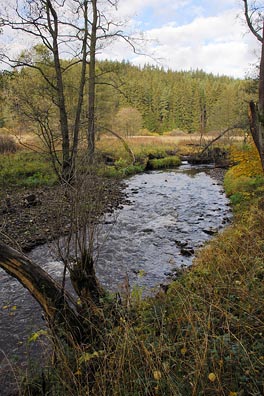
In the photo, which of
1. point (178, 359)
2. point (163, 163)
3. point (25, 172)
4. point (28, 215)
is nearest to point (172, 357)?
point (178, 359)

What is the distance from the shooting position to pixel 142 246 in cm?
773

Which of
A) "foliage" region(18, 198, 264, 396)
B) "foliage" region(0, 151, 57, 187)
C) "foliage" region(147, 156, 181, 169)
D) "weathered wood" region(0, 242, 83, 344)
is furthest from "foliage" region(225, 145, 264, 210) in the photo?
"foliage" region(147, 156, 181, 169)

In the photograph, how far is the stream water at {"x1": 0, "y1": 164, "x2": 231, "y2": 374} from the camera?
4.60 metres

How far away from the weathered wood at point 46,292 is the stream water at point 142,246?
0.89 metres

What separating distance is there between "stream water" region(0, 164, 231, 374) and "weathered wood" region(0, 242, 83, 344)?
89 centimetres

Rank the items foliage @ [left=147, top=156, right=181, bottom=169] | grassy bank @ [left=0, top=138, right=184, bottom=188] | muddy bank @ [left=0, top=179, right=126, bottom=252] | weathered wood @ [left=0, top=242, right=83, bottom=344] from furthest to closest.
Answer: foliage @ [left=147, top=156, right=181, bottom=169]
grassy bank @ [left=0, top=138, right=184, bottom=188]
muddy bank @ [left=0, top=179, right=126, bottom=252]
weathered wood @ [left=0, top=242, right=83, bottom=344]

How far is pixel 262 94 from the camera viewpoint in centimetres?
871

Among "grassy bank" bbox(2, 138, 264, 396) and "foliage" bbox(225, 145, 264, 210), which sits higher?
"foliage" bbox(225, 145, 264, 210)

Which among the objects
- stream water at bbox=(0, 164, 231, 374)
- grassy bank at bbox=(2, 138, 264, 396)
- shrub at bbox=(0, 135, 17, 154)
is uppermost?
shrub at bbox=(0, 135, 17, 154)

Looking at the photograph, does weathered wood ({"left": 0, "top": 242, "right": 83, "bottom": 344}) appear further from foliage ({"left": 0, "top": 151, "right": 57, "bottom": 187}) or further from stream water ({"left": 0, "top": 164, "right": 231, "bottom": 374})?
foliage ({"left": 0, "top": 151, "right": 57, "bottom": 187})

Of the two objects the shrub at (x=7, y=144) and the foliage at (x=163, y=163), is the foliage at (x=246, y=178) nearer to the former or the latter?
the foliage at (x=163, y=163)

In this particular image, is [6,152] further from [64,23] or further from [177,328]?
[177,328]

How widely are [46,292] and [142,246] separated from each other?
4.71 m

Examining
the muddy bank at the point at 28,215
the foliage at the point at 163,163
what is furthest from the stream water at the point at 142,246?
the foliage at the point at 163,163
